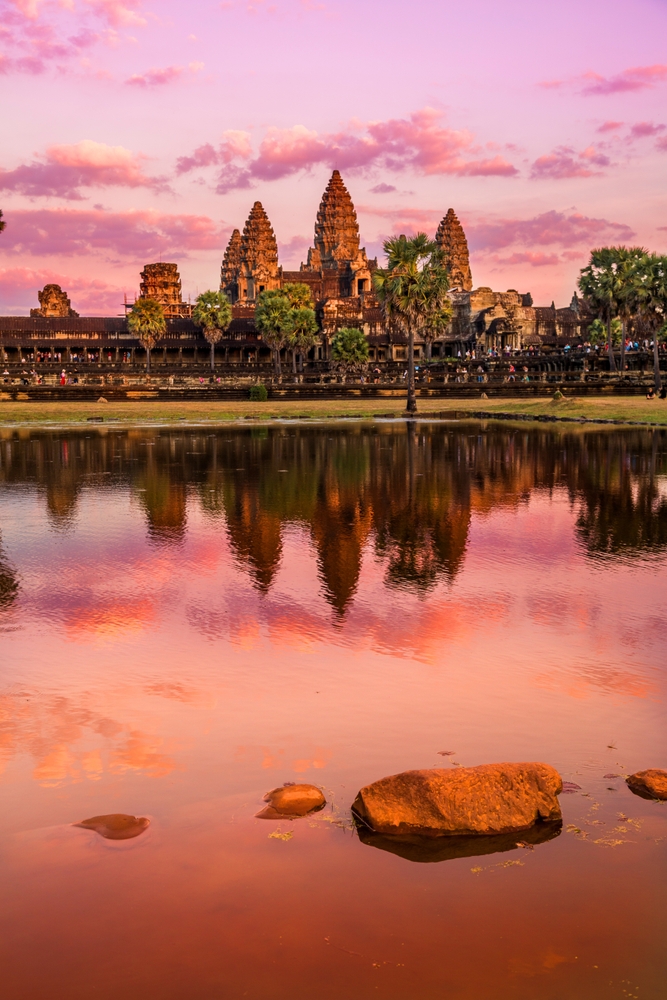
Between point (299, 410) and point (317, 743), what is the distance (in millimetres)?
48845

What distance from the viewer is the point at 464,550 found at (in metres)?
12.8

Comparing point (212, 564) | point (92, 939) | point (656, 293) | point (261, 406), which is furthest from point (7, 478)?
point (656, 293)

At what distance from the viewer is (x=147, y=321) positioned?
93500 mm

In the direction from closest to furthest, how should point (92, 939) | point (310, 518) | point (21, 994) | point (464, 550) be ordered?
point (21, 994) < point (92, 939) < point (464, 550) < point (310, 518)

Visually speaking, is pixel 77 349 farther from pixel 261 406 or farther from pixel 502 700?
pixel 502 700

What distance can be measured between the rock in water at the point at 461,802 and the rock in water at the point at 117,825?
1.13 metres

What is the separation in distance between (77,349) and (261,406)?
188ft

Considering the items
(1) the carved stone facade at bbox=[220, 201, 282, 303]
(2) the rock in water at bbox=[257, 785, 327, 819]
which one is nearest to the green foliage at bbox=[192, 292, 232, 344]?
(1) the carved stone facade at bbox=[220, 201, 282, 303]

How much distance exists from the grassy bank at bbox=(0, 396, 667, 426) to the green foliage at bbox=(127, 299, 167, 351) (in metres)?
30.1

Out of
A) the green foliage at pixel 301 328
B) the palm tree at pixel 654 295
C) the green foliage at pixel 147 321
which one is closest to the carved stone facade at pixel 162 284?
the green foliage at pixel 147 321

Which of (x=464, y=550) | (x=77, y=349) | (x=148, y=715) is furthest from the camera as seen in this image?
(x=77, y=349)

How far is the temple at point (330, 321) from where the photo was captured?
108m

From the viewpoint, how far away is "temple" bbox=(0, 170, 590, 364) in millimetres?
108250

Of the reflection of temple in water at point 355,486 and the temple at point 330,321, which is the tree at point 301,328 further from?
the reflection of temple in water at point 355,486
